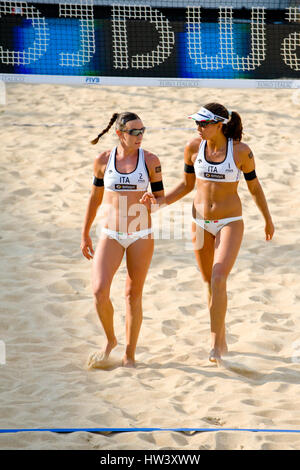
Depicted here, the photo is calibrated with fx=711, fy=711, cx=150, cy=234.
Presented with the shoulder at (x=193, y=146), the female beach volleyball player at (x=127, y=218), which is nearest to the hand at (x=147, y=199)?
the female beach volleyball player at (x=127, y=218)

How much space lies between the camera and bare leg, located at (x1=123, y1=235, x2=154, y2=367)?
5.07 meters

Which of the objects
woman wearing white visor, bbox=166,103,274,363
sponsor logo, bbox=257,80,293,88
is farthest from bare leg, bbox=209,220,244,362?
sponsor logo, bbox=257,80,293,88

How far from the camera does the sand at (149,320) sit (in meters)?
4.39

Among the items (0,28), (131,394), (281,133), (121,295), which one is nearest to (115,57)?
(0,28)

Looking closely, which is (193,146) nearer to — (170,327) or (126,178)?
(126,178)

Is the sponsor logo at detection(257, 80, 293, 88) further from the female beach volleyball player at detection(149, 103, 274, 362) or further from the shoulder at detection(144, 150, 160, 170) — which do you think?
the shoulder at detection(144, 150, 160, 170)

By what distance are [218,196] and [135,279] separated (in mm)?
878

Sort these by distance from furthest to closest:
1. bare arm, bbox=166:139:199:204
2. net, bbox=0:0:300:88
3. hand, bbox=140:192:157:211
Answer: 1. net, bbox=0:0:300:88
2. bare arm, bbox=166:139:199:204
3. hand, bbox=140:192:157:211

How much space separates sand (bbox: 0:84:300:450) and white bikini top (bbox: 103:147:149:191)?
50.5 inches

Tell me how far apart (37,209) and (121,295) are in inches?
98.2

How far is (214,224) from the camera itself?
528 centimetres

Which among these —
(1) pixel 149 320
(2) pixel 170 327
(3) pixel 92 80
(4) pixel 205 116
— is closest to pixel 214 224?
(4) pixel 205 116

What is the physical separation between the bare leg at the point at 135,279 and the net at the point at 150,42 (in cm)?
357

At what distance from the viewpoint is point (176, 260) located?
747cm
